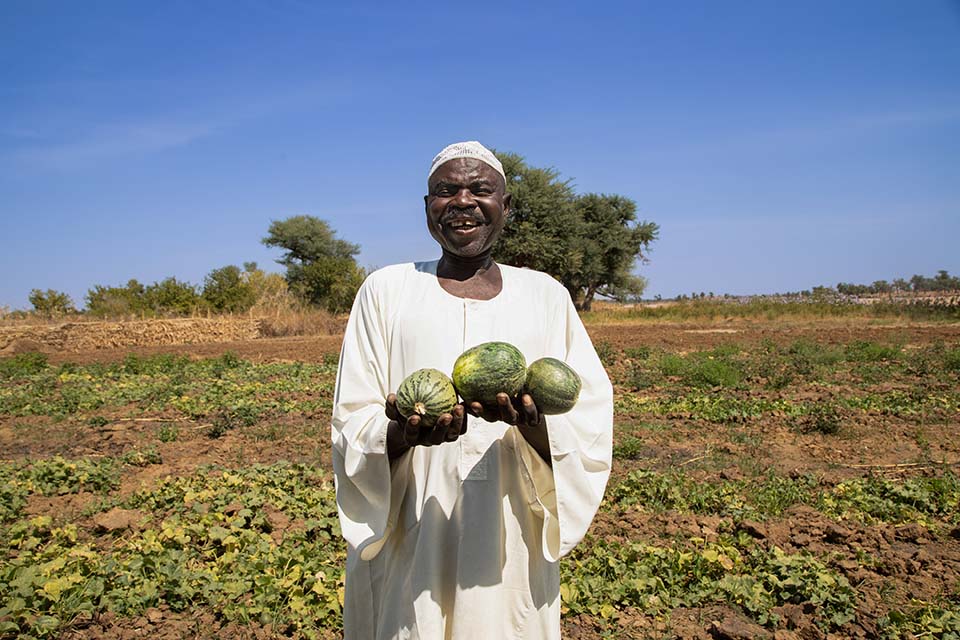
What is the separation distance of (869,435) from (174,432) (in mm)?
9703

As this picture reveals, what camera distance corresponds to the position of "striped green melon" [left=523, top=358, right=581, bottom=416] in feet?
6.79

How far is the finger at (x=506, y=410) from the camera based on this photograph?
6.40 feet

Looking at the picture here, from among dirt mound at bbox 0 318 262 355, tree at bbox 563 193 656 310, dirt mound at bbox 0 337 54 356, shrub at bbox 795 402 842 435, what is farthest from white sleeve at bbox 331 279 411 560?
tree at bbox 563 193 656 310

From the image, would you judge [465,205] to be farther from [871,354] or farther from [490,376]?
[871,354]

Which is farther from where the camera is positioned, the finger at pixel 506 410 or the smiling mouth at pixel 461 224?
the smiling mouth at pixel 461 224

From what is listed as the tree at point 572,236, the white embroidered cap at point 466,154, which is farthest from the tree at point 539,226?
the white embroidered cap at point 466,154

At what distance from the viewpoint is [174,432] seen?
365 inches

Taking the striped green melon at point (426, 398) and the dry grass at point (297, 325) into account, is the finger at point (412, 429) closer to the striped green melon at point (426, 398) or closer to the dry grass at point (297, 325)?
the striped green melon at point (426, 398)

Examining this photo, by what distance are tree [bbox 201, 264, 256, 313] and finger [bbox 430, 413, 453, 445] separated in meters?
38.7

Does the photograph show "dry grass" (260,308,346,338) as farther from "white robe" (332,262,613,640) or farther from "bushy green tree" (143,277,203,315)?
"white robe" (332,262,613,640)

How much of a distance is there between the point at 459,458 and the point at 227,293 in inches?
1552

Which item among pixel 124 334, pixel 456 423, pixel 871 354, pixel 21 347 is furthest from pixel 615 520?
pixel 124 334

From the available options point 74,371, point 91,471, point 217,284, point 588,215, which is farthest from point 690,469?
point 588,215

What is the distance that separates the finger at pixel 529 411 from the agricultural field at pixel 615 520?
2.70m
